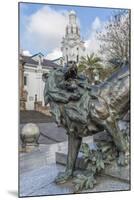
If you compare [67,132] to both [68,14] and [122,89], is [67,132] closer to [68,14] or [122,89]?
[122,89]

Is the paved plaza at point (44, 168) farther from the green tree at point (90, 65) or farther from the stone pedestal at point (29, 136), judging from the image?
the green tree at point (90, 65)

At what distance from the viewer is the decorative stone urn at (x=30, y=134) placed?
7.98ft

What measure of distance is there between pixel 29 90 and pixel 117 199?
0.85 metres

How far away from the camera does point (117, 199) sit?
8.25 feet

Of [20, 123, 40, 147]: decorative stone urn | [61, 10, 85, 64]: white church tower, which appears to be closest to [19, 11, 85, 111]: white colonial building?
[61, 10, 85, 64]: white church tower

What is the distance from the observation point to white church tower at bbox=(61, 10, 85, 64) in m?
2.49

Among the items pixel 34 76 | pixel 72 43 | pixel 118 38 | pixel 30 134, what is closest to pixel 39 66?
pixel 34 76

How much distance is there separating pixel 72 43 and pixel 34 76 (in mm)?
312

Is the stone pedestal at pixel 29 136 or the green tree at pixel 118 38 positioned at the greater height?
the green tree at pixel 118 38

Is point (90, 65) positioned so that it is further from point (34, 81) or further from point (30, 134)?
point (30, 134)

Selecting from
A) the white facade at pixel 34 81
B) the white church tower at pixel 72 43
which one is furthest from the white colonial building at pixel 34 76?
the white church tower at pixel 72 43

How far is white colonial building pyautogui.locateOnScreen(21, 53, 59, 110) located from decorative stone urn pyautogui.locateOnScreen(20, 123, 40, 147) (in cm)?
11

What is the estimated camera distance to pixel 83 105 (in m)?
2.46

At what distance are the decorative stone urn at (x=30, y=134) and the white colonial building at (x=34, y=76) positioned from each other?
0.11 m
